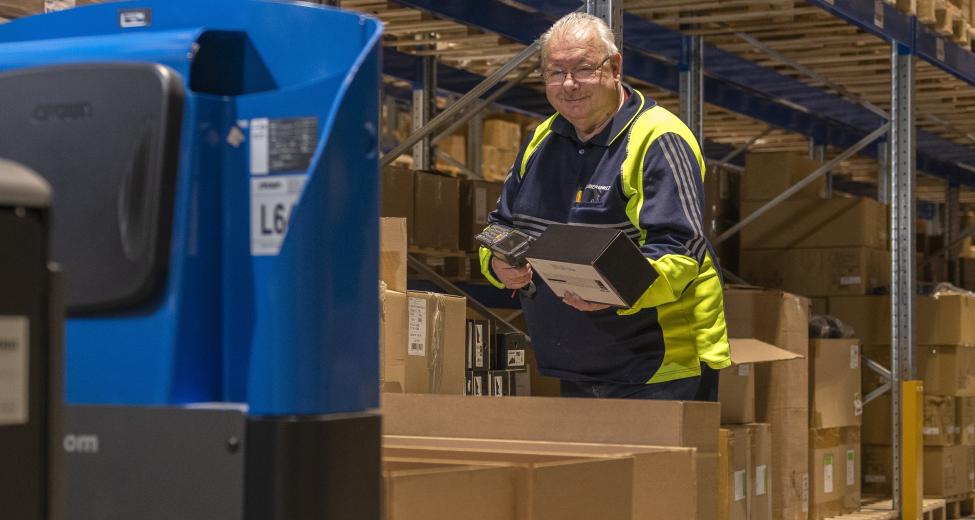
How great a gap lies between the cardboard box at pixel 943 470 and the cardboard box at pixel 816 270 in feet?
3.82

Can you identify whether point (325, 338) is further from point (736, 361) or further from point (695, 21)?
point (695, 21)

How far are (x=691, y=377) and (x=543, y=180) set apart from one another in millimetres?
676

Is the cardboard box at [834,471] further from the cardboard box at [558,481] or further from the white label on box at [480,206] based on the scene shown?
the cardboard box at [558,481]

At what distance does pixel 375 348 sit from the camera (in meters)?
1.50

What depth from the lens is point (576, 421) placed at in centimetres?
254

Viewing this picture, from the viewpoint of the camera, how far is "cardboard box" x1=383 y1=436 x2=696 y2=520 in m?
2.22

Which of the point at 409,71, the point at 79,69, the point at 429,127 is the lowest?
the point at 79,69

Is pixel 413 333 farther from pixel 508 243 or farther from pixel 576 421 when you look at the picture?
pixel 576 421

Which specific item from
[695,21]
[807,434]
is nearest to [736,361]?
[807,434]

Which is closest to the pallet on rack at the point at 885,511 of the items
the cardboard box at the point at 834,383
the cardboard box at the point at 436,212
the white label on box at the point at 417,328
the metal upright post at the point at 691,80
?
the cardboard box at the point at 834,383

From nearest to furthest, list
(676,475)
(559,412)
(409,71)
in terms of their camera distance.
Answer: (676,475) < (559,412) < (409,71)

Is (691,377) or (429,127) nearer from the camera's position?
(691,377)

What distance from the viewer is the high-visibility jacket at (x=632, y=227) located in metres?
3.70

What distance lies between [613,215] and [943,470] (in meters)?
5.95
